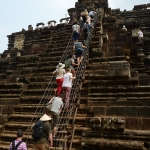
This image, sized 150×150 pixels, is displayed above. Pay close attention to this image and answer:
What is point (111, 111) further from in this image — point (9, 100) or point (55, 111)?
point (9, 100)

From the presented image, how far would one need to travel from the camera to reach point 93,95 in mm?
7148

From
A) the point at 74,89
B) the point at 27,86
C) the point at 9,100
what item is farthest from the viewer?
the point at 27,86

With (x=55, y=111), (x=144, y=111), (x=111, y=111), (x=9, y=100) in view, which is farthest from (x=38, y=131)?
(x=9, y=100)

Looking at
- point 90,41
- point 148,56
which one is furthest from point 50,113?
point 148,56

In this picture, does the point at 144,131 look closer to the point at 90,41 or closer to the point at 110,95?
the point at 110,95

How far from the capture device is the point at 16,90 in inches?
345

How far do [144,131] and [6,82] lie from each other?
6.70 meters

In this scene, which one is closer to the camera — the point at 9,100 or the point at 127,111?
the point at 127,111

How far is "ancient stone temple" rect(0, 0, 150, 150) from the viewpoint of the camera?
5.47 meters

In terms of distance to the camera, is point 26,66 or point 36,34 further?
point 36,34

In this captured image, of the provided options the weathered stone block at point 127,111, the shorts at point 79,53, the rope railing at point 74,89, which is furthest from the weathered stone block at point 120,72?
the shorts at point 79,53

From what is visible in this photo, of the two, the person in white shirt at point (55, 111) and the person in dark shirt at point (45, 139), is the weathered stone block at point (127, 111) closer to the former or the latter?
the person in white shirt at point (55, 111)

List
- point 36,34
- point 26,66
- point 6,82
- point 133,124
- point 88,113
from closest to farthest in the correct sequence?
1. point 133,124
2. point 88,113
3. point 6,82
4. point 26,66
5. point 36,34

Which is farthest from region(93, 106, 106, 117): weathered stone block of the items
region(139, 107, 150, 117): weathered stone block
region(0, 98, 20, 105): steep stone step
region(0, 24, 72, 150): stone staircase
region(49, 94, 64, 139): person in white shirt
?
region(0, 98, 20, 105): steep stone step
